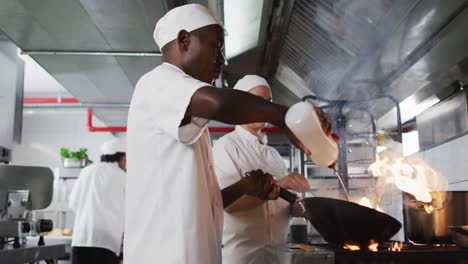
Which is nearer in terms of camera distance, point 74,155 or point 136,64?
point 136,64

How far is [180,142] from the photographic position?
47.9 inches

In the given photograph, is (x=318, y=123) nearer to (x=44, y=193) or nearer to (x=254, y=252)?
(x=254, y=252)

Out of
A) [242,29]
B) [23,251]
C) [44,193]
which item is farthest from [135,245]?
[242,29]

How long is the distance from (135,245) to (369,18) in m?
1.62

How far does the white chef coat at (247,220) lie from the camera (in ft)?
6.91

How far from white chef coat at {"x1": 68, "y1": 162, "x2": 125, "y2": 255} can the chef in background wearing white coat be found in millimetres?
2254

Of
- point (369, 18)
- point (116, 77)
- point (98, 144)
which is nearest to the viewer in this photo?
point (369, 18)

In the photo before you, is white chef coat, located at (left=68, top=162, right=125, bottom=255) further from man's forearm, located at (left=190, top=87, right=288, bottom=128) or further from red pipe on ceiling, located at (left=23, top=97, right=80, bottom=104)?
man's forearm, located at (left=190, top=87, right=288, bottom=128)

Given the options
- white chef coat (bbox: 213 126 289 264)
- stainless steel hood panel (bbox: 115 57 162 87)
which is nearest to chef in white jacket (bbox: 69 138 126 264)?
stainless steel hood panel (bbox: 115 57 162 87)

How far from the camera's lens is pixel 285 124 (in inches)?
43.3

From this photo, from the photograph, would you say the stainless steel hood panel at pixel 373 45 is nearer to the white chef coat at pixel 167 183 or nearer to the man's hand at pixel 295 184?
the man's hand at pixel 295 184

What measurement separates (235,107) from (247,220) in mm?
1134

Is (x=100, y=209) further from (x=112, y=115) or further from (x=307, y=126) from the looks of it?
(x=307, y=126)

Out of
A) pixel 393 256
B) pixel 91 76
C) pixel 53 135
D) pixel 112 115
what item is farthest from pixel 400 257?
pixel 53 135
